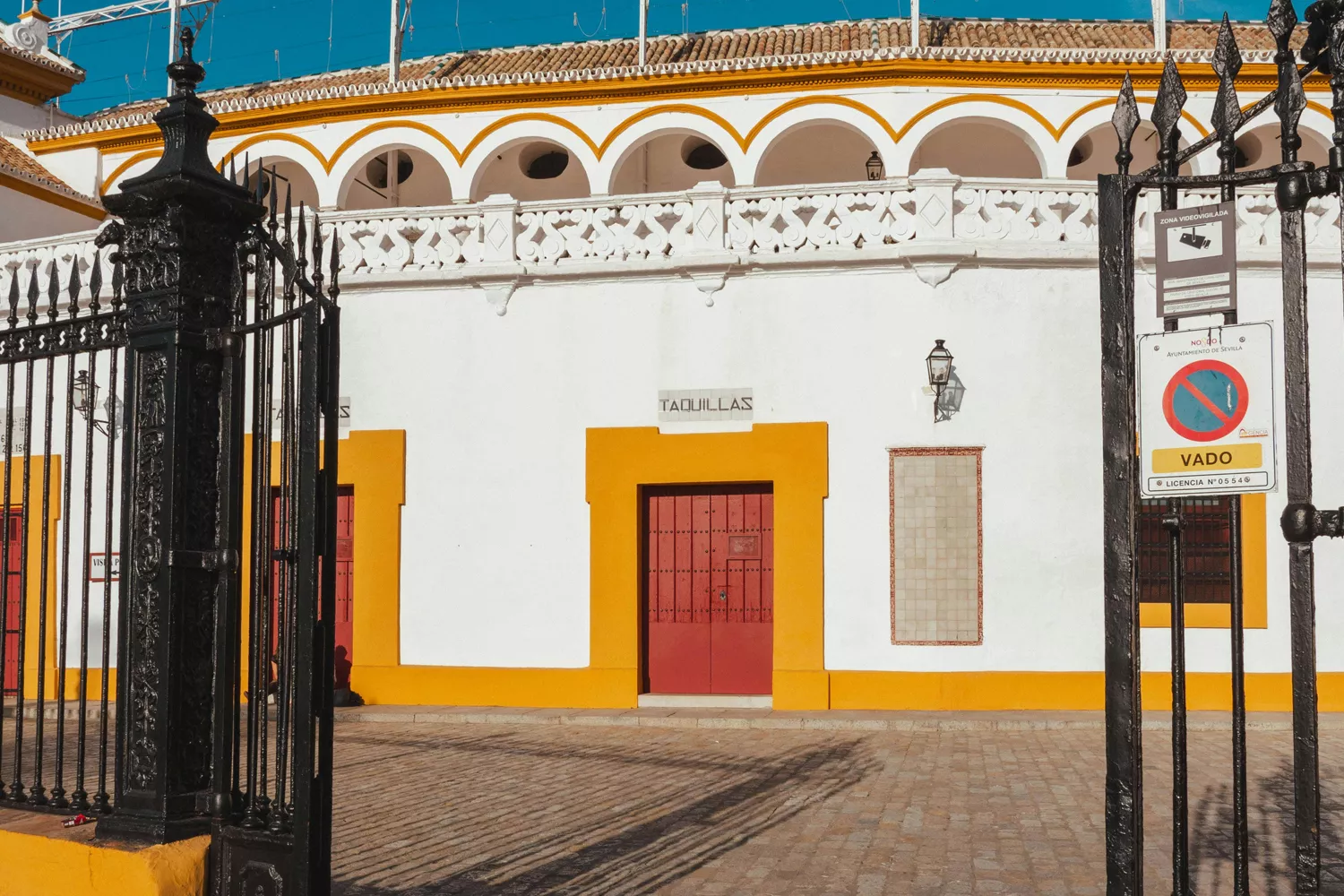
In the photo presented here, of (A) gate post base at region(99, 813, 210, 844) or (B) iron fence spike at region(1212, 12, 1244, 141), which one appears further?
(A) gate post base at region(99, 813, 210, 844)

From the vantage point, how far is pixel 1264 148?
64.9ft

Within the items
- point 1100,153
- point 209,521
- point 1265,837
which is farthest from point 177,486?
point 1100,153

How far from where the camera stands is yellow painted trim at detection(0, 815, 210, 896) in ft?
14.6

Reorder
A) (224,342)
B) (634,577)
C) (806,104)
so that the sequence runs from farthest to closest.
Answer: (806,104) → (634,577) → (224,342)

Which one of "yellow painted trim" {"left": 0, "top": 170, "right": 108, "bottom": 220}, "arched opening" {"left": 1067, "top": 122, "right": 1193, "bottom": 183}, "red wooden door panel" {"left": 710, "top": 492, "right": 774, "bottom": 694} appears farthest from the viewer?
"arched opening" {"left": 1067, "top": 122, "right": 1193, "bottom": 183}

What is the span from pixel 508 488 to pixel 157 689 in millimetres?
9043

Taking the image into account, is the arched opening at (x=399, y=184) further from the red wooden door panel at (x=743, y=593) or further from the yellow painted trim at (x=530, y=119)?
the red wooden door panel at (x=743, y=593)

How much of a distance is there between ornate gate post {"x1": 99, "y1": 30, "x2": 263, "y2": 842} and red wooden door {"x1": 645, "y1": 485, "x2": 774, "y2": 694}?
8881 mm

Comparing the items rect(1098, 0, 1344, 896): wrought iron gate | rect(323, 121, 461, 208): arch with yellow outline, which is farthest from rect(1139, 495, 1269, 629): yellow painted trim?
rect(323, 121, 461, 208): arch with yellow outline

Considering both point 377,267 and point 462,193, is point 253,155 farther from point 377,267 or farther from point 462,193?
point 377,267

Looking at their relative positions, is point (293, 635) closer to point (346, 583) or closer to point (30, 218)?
point (346, 583)

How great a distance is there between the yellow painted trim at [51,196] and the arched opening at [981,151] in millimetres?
12677

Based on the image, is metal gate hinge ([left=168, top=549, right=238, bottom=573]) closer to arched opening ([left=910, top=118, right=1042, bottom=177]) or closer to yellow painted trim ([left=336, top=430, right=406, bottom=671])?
yellow painted trim ([left=336, top=430, right=406, bottom=671])

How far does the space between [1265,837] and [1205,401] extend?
4623 millimetres
